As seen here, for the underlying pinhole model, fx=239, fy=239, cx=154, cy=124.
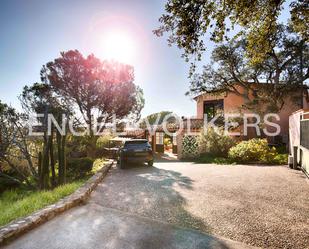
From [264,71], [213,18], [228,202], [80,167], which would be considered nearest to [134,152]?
[80,167]

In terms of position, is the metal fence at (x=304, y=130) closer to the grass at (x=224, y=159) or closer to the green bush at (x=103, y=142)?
the grass at (x=224, y=159)

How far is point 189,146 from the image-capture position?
56.9 ft

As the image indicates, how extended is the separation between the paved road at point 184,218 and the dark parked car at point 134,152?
4167 millimetres

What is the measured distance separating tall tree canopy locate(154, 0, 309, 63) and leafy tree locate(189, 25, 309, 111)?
1172 centimetres

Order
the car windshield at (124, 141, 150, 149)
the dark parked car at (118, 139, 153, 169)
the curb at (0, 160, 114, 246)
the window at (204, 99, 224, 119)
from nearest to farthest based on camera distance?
the curb at (0, 160, 114, 246) → the dark parked car at (118, 139, 153, 169) → the car windshield at (124, 141, 150, 149) → the window at (204, 99, 224, 119)

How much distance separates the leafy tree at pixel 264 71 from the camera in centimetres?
1788

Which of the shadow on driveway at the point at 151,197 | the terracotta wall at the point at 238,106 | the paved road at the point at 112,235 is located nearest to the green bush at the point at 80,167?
the shadow on driveway at the point at 151,197

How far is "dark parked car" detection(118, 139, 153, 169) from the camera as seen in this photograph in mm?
12406

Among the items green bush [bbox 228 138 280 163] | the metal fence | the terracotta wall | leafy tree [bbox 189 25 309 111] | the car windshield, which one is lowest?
green bush [bbox 228 138 280 163]

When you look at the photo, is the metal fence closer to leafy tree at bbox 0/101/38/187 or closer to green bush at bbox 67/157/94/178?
green bush at bbox 67/157/94/178

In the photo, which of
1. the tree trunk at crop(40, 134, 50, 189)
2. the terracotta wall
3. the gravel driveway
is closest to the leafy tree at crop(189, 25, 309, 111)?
the terracotta wall

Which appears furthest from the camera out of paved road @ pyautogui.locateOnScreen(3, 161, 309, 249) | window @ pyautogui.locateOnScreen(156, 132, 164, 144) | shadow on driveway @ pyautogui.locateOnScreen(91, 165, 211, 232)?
window @ pyautogui.locateOnScreen(156, 132, 164, 144)

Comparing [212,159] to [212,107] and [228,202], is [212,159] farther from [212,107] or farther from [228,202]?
[212,107]

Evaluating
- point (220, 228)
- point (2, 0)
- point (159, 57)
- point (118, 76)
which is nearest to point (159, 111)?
point (118, 76)
